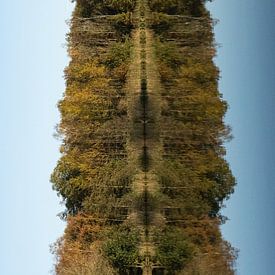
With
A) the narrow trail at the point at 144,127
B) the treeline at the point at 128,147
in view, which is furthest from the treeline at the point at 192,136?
the narrow trail at the point at 144,127

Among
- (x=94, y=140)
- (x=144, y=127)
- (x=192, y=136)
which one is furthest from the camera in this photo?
(x=94, y=140)

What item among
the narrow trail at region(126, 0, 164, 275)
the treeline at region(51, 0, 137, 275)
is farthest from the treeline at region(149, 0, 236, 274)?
the treeline at region(51, 0, 137, 275)

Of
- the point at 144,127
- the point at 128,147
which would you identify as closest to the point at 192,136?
the point at 144,127

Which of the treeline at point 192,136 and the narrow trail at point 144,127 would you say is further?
the treeline at point 192,136

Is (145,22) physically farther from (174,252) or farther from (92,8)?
(174,252)

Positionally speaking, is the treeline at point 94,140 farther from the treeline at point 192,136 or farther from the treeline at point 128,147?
the treeline at point 192,136

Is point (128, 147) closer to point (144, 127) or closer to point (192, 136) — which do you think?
point (144, 127)

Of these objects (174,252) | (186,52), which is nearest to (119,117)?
(186,52)
